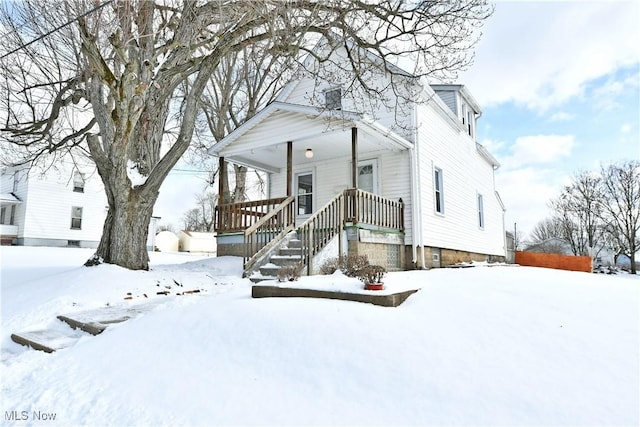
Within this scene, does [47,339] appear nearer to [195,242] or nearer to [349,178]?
[349,178]

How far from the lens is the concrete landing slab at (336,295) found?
14.1ft

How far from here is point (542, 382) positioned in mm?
2727

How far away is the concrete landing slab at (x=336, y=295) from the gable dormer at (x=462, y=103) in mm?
12266

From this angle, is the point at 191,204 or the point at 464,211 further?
the point at 191,204

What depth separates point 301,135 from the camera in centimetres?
1059

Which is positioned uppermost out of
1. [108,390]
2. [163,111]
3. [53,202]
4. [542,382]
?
[163,111]

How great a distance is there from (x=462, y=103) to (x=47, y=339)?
15.7m

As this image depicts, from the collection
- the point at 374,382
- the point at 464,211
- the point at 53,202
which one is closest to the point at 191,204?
the point at 53,202

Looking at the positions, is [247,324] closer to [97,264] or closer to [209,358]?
[209,358]

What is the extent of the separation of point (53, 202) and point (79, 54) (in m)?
18.2

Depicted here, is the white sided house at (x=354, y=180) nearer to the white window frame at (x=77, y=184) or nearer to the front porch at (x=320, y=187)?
the front porch at (x=320, y=187)

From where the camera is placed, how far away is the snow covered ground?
2.61 metres

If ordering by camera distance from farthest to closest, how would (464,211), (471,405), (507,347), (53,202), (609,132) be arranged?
(53,202), (464,211), (609,132), (507,347), (471,405)

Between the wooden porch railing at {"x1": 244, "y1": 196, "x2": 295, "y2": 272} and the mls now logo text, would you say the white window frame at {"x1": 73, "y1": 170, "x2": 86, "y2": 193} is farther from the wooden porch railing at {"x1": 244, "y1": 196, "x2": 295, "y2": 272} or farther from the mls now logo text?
the mls now logo text
